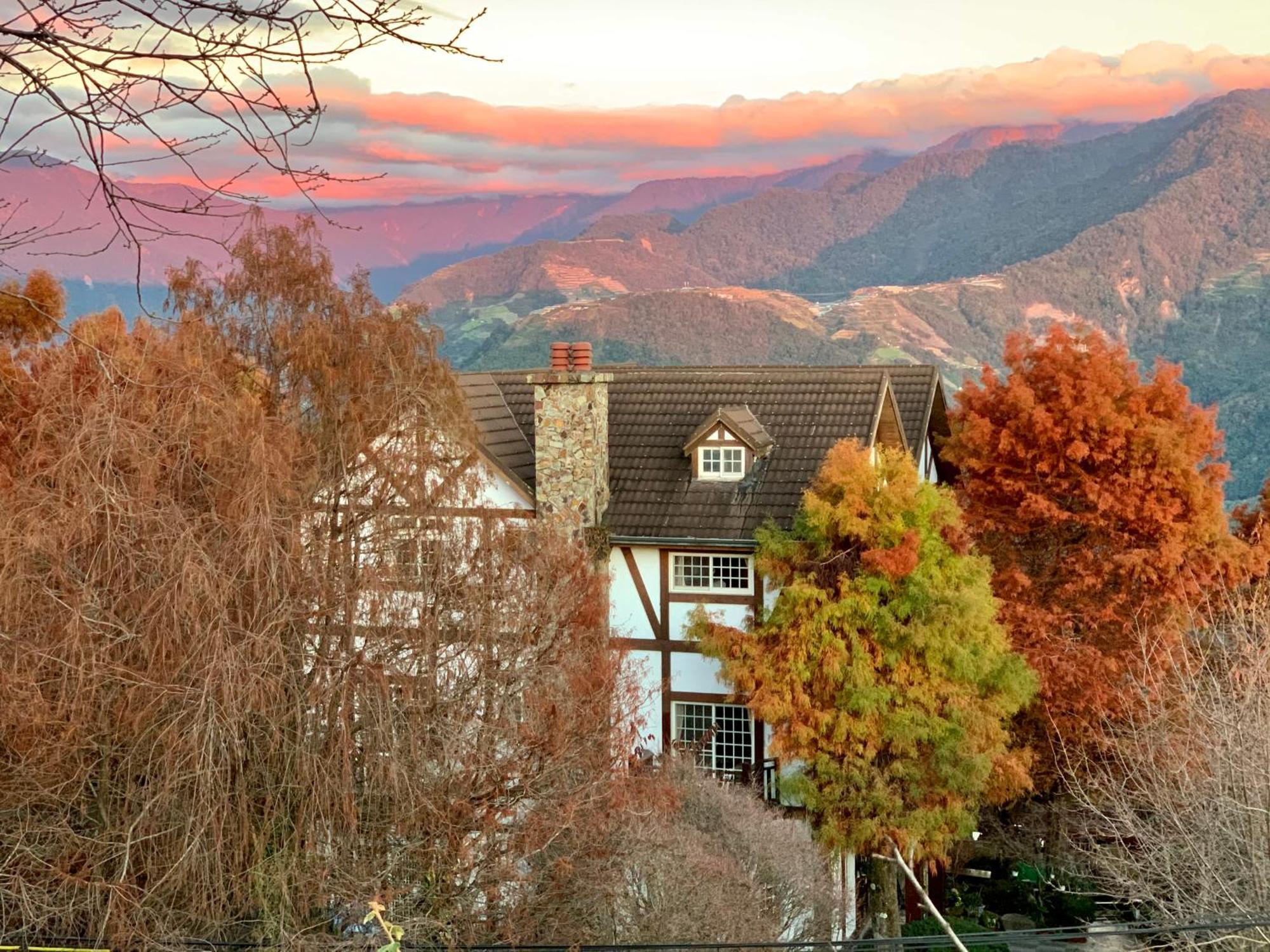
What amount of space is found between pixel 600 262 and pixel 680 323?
29463 mm

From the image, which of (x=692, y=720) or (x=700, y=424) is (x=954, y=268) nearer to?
(x=700, y=424)

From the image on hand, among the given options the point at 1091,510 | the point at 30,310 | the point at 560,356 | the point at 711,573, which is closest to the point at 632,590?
the point at 711,573

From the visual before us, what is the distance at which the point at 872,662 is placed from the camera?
21938mm

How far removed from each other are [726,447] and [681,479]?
0.98m

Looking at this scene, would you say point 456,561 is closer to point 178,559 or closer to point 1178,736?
point 178,559

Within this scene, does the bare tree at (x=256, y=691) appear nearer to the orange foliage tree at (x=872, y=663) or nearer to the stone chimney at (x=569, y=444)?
the orange foliage tree at (x=872, y=663)

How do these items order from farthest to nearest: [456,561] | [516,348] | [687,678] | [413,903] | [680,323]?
[680,323] < [516,348] < [687,678] < [456,561] < [413,903]

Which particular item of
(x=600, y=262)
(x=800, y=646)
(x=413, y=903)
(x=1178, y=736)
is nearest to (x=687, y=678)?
(x=800, y=646)

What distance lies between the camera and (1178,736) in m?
18.8

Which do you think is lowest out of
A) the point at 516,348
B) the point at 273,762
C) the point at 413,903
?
the point at 413,903

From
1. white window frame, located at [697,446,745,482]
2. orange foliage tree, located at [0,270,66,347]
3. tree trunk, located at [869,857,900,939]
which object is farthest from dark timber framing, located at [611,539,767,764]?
orange foliage tree, located at [0,270,66,347]

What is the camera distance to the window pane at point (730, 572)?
77.6 ft

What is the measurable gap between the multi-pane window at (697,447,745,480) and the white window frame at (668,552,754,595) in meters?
1.62

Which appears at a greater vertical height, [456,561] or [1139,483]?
[1139,483]
